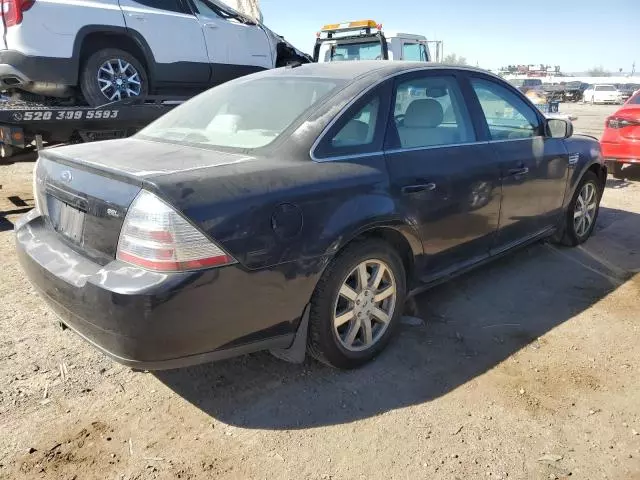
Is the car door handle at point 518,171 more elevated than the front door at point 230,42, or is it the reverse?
the front door at point 230,42

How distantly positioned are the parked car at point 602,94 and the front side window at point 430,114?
4264 cm

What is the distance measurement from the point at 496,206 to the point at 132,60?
14.7ft

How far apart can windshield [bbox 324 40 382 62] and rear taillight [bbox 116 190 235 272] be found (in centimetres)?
991

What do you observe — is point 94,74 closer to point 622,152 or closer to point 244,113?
point 244,113

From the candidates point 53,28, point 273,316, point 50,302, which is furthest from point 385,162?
point 53,28

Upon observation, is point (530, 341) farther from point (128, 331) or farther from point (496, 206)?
point (128, 331)

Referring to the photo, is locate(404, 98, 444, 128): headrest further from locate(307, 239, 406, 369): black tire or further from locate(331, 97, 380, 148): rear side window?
locate(307, 239, 406, 369): black tire

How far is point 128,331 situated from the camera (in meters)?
2.24

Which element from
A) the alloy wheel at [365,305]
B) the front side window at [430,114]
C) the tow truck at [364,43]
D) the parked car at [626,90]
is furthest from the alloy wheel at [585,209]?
the parked car at [626,90]

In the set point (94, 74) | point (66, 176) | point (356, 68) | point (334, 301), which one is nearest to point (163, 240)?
point (66, 176)

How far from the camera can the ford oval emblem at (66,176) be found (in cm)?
265

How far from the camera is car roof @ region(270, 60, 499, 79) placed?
10.6 feet

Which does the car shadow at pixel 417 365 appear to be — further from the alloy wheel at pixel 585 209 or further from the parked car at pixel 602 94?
the parked car at pixel 602 94

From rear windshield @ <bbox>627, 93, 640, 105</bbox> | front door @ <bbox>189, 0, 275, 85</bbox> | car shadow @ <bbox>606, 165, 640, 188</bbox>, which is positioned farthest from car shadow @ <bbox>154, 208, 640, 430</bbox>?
rear windshield @ <bbox>627, 93, 640, 105</bbox>
